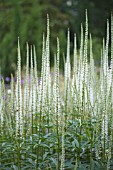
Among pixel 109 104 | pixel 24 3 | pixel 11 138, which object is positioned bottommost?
pixel 11 138

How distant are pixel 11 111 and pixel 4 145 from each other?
497mm

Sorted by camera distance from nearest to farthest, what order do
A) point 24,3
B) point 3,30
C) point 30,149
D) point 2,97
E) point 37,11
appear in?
point 30,149 → point 2,97 → point 37,11 → point 3,30 → point 24,3

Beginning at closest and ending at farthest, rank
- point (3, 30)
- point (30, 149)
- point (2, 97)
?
1. point (30, 149)
2. point (2, 97)
3. point (3, 30)

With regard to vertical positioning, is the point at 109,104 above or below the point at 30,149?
above

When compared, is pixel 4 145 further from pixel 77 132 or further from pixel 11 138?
pixel 77 132

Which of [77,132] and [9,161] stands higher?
[77,132]

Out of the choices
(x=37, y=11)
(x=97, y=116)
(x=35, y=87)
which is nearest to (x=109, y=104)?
(x=97, y=116)

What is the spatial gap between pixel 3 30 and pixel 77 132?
1528 centimetres

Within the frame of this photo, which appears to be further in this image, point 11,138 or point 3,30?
point 3,30

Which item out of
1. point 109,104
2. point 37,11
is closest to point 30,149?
point 109,104

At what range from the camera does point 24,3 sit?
20.9m

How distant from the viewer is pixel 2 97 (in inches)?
174

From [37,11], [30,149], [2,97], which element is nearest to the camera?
[30,149]

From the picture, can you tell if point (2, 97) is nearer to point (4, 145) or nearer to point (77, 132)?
point (4, 145)
